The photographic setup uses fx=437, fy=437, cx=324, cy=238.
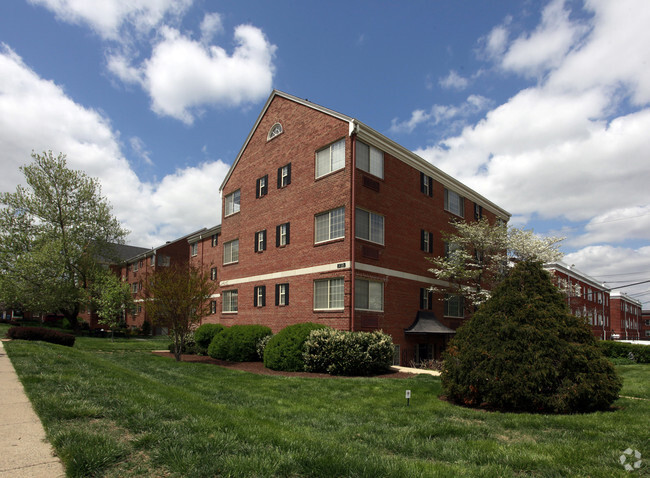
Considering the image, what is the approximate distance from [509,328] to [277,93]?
20.0 m

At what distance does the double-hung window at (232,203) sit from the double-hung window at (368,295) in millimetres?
12813

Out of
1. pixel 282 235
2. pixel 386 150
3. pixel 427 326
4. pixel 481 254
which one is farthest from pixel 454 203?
pixel 282 235

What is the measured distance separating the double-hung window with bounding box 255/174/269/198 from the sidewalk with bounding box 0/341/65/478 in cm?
1901

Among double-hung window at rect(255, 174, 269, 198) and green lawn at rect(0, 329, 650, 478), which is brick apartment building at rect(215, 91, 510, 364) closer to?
double-hung window at rect(255, 174, 269, 198)

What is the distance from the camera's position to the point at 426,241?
24391mm

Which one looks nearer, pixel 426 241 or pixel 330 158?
pixel 330 158

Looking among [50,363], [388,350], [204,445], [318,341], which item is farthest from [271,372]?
[204,445]

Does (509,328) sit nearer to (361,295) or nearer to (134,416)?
(134,416)

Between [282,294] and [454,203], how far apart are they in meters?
12.7

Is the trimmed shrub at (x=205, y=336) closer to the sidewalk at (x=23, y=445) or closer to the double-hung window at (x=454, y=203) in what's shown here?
the double-hung window at (x=454, y=203)

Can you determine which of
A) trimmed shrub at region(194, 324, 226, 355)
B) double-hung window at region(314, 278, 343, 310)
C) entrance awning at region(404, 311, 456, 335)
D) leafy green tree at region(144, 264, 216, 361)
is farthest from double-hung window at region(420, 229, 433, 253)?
trimmed shrub at region(194, 324, 226, 355)

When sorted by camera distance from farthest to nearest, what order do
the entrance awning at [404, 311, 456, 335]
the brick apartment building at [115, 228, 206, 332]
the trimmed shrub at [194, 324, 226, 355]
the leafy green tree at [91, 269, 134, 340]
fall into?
the brick apartment building at [115, 228, 206, 332] → the leafy green tree at [91, 269, 134, 340] → the trimmed shrub at [194, 324, 226, 355] → the entrance awning at [404, 311, 456, 335]

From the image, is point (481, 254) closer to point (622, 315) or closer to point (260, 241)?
point (260, 241)

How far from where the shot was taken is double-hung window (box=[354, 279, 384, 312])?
752 inches
